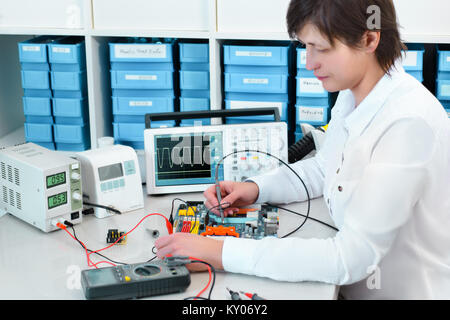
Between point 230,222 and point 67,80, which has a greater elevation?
point 67,80

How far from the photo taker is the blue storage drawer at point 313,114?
1.84 m

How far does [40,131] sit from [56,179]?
0.77m

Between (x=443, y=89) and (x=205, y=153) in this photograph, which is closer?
(x=205, y=153)

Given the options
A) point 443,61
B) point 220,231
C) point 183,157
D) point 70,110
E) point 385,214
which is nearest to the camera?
point 385,214

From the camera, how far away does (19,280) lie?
1.07 metres

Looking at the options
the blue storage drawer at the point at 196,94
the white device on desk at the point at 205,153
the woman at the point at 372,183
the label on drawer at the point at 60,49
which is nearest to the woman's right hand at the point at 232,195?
the white device on desk at the point at 205,153

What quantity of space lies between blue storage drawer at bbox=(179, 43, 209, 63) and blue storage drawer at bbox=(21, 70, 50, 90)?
47 centimetres

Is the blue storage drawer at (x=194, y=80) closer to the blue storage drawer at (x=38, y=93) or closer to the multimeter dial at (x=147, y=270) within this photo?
the blue storage drawer at (x=38, y=93)

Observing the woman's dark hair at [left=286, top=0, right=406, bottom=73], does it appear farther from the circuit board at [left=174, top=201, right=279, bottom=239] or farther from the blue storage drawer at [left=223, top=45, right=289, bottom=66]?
the blue storage drawer at [left=223, top=45, right=289, bottom=66]

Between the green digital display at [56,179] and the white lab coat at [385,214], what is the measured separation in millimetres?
440

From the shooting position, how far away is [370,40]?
1.05m

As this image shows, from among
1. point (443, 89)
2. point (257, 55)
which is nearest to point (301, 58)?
point (257, 55)

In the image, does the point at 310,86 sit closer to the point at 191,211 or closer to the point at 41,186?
the point at 191,211
